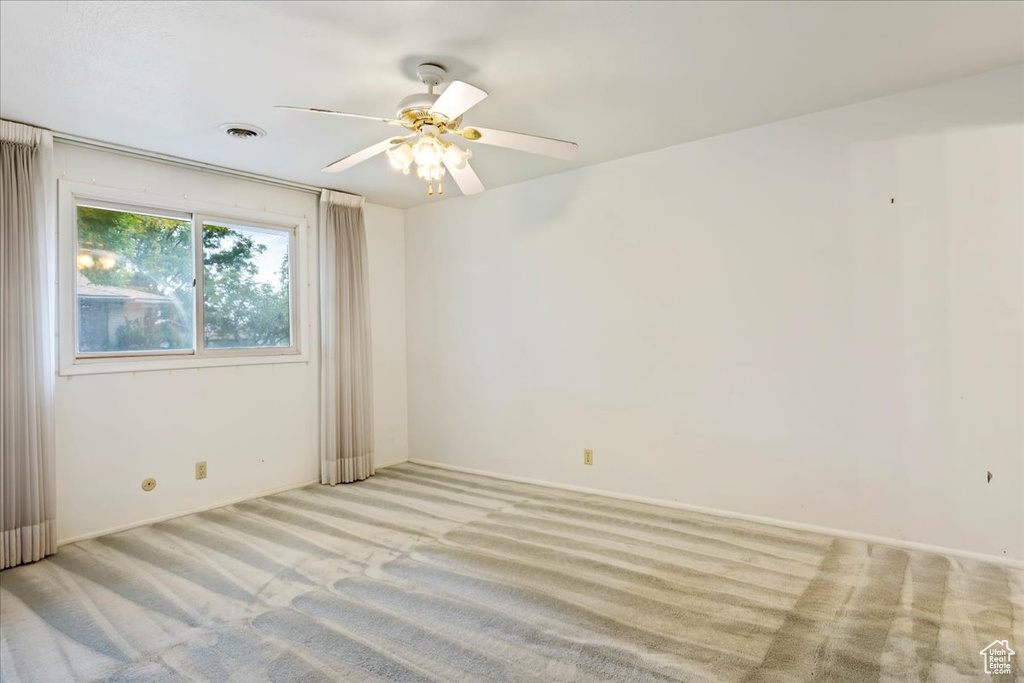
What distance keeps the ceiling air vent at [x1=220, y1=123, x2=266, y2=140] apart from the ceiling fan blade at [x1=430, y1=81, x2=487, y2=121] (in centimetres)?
147

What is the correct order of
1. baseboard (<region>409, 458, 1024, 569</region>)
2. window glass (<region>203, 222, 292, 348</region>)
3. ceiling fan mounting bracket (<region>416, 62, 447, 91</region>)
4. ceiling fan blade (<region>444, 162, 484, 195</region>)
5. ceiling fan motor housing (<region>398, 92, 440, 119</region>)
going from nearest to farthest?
1. ceiling fan motor housing (<region>398, 92, 440, 119</region>)
2. ceiling fan mounting bracket (<region>416, 62, 447, 91</region>)
3. ceiling fan blade (<region>444, 162, 484, 195</region>)
4. baseboard (<region>409, 458, 1024, 569</region>)
5. window glass (<region>203, 222, 292, 348</region>)

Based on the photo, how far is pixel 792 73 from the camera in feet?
8.22

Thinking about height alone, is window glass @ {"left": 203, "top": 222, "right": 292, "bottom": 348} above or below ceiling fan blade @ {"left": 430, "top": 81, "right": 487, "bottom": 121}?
below

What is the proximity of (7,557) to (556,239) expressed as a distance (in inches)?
149

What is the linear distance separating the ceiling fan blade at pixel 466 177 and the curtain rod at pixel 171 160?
2019 mm

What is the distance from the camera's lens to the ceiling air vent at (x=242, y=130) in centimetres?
297

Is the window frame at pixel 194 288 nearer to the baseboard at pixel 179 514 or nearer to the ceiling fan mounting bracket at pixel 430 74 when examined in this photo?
→ the baseboard at pixel 179 514

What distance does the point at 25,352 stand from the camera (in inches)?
113

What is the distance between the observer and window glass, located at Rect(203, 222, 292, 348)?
12.7ft

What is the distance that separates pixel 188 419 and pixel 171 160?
1749 mm

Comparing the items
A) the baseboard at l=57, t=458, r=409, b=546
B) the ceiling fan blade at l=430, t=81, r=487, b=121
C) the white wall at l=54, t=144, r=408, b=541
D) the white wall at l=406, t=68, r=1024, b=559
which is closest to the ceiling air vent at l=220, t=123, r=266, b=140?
the white wall at l=54, t=144, r=408, b=541

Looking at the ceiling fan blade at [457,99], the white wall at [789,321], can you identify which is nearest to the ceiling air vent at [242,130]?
the white wall at [789,321]

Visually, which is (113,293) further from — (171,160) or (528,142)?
(528,142)

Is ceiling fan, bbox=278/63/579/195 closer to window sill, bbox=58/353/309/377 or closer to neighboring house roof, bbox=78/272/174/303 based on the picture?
neighboring house roof, bbox=78/272/174/303
